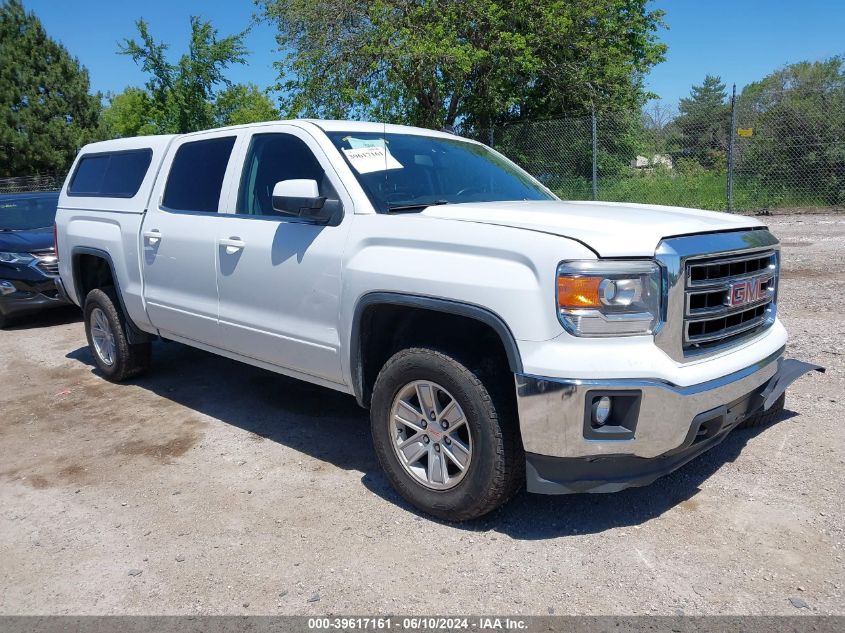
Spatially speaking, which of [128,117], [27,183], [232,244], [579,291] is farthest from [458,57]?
[128,117]

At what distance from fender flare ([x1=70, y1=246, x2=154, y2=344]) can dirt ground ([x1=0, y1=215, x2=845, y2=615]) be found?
2.95 feet

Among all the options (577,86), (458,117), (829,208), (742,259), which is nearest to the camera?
(742,259)

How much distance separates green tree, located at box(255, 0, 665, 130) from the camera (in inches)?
647

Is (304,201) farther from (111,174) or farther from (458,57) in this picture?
(458,57)

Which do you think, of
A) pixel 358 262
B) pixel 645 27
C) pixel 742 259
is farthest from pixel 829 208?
pixel 358 262

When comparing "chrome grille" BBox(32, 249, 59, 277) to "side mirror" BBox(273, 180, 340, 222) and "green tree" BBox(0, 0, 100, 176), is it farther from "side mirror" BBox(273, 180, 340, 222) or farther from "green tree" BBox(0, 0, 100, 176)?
"green tree" BBox(0, 0, 100, 176)

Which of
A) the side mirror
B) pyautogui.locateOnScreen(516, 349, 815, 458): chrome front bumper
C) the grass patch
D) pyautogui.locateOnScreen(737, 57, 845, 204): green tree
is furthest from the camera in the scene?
the grass patch

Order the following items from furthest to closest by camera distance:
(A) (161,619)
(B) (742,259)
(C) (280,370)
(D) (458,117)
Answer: (D) (458,117) → (C) (280,370) → (B) (742,259) → (A) (161,619)

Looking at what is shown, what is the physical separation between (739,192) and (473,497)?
1243 cm

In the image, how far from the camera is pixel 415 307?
3.31 m

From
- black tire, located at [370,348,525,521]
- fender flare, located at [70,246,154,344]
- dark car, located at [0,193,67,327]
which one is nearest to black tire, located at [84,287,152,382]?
fender flare, located at [70,246,154,344]

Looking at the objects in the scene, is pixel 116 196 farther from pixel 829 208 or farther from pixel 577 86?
pixel 577 86

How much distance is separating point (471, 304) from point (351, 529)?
1.27 metres

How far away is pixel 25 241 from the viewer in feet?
28.2
